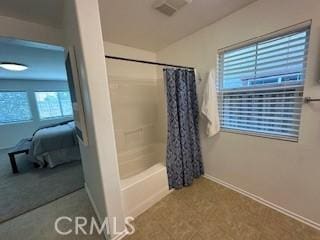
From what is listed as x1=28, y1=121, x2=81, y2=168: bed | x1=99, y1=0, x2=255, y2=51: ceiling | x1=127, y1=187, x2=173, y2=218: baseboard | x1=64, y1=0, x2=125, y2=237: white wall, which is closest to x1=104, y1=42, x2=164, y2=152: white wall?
x1=99, y1=0, x2=255, y2=51: ceiling

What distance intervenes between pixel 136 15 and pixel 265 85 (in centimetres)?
165

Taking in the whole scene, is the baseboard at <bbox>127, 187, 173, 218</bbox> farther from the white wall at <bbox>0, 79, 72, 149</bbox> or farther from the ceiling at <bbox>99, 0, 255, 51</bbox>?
the white wall at <bbox>0, 79, 72, 149</bbox>

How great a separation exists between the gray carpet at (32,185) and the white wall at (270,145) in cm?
241

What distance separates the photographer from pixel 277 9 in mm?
1414

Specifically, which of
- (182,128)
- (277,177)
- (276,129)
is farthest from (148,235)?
(276,129)

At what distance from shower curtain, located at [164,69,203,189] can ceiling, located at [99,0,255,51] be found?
1.97 ft

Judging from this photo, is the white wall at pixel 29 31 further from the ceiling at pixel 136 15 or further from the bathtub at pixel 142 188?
the bathtub at pixel 142 188

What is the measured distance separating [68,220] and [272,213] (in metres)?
2.32

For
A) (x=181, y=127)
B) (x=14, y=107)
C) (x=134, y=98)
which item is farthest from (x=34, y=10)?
(x=14, y=107)

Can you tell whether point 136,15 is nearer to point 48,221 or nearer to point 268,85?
point 268,85

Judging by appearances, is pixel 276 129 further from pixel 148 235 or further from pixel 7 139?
pixel 7 139

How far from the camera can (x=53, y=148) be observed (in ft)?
10.6

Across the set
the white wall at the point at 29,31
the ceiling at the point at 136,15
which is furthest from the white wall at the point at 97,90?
the white wall at the point at 29,31

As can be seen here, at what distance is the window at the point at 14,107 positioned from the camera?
4898mm
